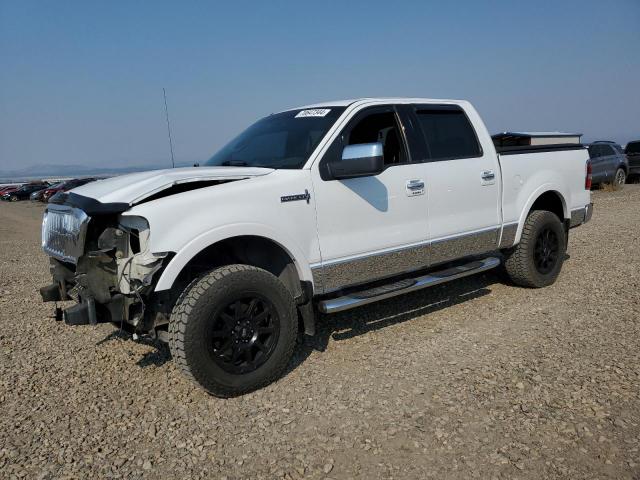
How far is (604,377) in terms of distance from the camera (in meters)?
3.59

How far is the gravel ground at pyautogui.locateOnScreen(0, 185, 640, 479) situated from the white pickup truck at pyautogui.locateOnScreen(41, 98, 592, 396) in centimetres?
44

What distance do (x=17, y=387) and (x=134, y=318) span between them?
1.24 meters

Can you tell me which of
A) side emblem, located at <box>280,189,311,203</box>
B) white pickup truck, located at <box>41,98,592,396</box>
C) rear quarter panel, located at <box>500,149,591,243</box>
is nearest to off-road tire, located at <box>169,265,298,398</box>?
white pickup truck, located at <box>41,98,592,396</box>

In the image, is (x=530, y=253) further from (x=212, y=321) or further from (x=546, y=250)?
(x=212, y=321)

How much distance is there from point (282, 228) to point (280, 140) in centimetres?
106

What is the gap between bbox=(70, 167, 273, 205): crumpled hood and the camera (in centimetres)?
332

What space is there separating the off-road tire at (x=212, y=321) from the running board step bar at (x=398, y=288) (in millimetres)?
379

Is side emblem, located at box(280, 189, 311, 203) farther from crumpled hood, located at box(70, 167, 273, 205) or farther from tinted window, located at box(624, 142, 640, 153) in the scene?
tinted window, located at box(624, 142, 640, 153)

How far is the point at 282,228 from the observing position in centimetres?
368

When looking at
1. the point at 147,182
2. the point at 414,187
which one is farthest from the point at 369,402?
the point at 147,182

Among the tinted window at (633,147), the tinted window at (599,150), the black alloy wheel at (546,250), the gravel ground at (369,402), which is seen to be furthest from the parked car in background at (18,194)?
the black alloy wheel at (546,250)

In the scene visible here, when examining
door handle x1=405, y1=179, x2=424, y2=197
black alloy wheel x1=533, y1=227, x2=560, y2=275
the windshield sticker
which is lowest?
black alloy wheel x1=533, y1=227, x2=560, y2=275

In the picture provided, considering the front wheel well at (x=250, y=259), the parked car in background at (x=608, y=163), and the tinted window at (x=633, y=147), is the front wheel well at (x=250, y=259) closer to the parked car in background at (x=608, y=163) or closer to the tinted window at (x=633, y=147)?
the parked car in background at (x=608, y=163)

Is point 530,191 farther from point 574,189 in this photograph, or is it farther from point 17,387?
point 17,387
